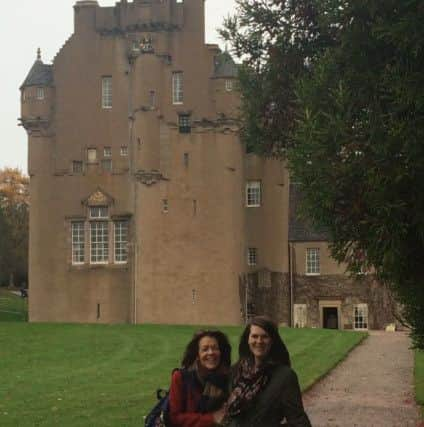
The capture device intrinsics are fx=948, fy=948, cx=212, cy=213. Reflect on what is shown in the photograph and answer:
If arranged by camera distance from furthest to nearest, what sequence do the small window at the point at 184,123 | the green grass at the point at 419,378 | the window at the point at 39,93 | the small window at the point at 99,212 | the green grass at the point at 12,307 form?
the green grass at the point at 12,307 < the window at the point at 39,93 < the small window at the point at 99,212 < the small window at the point at 184,123 < the green grass at the point at 419,378

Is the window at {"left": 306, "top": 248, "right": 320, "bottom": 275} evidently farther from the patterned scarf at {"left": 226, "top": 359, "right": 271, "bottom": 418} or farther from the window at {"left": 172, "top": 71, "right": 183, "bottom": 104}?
the patterned scarf at {"left": 226, "top": 359, "right": 271, "bottom": 418}

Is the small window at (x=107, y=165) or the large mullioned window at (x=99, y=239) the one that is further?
the small window at (x=107, y=165)

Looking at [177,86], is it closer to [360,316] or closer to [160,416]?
[360,316]

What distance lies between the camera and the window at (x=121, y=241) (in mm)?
50125

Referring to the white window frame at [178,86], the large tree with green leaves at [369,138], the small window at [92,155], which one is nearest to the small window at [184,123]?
the white window frame at [178,86]

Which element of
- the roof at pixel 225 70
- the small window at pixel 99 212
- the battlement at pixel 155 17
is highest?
the battlement at pixel 155 17

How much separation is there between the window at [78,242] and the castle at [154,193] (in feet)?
0.18

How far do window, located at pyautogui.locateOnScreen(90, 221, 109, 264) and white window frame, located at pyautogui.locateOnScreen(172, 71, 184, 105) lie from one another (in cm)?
757

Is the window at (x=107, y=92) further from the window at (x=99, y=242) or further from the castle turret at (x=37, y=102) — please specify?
the window at (x=99, y=242)

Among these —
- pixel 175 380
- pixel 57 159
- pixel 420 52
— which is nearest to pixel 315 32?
pixel 420 52

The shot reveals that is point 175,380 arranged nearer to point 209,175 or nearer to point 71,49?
point 209,175

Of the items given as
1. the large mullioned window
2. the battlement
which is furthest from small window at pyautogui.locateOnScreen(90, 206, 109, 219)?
the battlement

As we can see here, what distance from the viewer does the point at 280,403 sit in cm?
678

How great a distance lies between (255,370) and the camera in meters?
6.86
